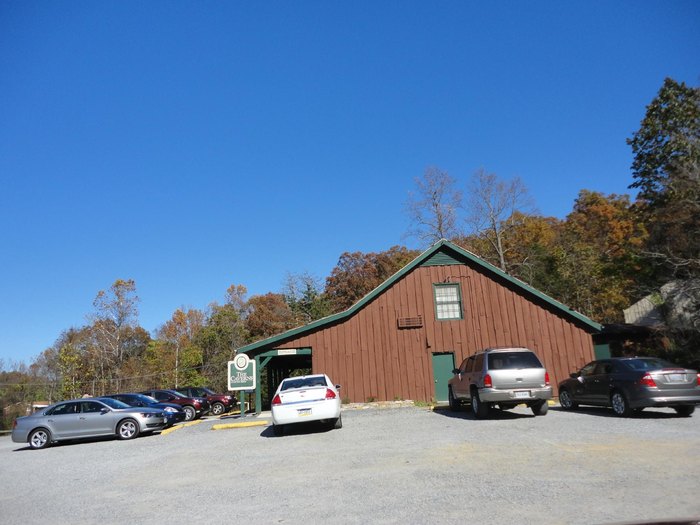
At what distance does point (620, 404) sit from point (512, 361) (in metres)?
2.73

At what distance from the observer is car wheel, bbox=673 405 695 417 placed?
11094 mm

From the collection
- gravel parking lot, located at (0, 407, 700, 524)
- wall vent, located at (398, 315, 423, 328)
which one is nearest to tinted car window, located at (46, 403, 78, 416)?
gravel parking lot, located at (0, 407, 700, 524)

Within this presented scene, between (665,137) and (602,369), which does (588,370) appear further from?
Answer: (665,137)

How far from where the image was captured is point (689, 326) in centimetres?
2583

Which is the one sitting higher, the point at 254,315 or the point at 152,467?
the point at 254,315

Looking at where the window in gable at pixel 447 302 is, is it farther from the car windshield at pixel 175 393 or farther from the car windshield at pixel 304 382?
the car windshield at pixel 175 393

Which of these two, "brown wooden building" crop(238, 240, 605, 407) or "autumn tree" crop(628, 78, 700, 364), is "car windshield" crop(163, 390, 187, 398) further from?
"autumn tree" crop(628, 78, 700, 364)

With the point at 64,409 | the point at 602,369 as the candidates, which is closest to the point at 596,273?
the point at 602,369

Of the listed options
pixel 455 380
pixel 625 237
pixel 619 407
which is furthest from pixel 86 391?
pixel 625 237

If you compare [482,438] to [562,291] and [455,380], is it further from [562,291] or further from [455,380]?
[562,291]

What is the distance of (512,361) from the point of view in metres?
12.0

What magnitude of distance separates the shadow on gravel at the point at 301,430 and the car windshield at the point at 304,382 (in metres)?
1.19

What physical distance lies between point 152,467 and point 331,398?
14.0ft

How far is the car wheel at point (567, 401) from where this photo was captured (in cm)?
1370
